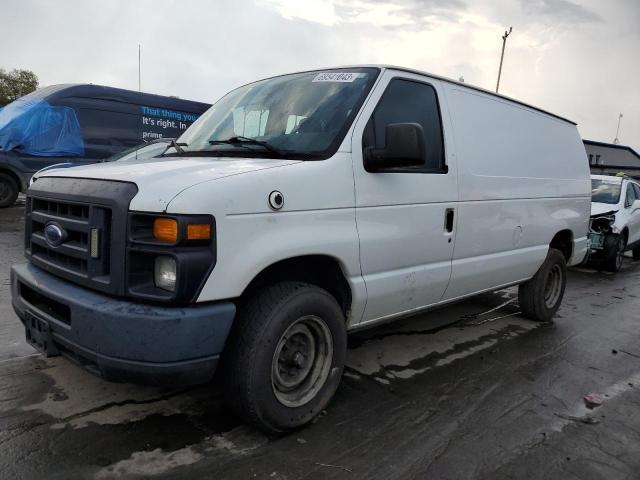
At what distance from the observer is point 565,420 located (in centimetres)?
334

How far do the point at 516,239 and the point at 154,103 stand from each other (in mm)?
9787

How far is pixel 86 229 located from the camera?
254 centimetres

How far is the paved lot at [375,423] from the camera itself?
261 cm

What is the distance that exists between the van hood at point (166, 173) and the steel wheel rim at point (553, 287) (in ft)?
13.2

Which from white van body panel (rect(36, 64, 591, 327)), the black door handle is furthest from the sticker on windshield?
the black door handle

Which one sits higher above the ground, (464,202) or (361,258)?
(464,202)

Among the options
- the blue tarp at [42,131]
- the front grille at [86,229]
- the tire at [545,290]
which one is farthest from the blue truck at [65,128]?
the tire at [545,290]

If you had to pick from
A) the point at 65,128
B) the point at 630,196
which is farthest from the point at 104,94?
the point at 630,196

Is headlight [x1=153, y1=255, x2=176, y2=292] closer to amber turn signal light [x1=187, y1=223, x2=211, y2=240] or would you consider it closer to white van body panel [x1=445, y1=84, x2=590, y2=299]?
amber turn signal light [x1=187, y1=223, x2=211, y2=240]

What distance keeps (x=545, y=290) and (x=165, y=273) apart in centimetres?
465

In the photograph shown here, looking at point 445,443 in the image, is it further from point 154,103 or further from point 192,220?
point 154,103

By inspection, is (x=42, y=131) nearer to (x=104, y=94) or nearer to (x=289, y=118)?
(x=104, y=94)

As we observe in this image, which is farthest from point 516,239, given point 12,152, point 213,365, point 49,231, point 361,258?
point 12,152

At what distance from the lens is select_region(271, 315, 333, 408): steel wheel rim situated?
2.89 m
